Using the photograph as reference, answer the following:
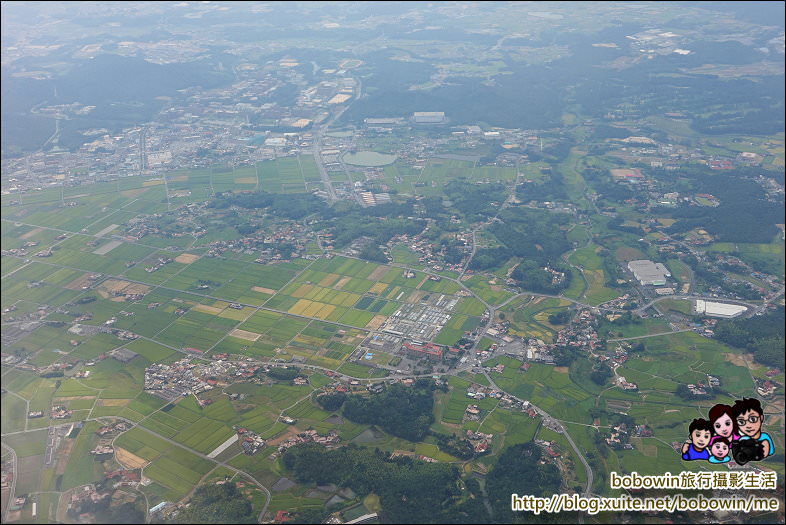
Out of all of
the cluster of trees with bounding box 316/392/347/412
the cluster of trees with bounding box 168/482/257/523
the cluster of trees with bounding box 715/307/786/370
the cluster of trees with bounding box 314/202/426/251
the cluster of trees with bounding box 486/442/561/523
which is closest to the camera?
the cluster of trees with bounding box 168/482/257/523

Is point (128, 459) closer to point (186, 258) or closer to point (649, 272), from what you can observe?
point (186, 258)

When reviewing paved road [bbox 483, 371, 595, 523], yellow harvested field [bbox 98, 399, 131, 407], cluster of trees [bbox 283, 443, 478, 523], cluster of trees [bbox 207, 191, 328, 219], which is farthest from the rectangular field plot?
paved road [bbox 483, 371, 595, 523]

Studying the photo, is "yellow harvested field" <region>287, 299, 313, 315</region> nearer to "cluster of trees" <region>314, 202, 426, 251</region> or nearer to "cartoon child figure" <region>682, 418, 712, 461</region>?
"cluster of trees" <region>314, 202, 426, 251</region>

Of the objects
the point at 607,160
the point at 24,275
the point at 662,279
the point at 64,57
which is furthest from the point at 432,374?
the point at 64,57

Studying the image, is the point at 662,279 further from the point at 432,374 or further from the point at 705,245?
the point at 432,374

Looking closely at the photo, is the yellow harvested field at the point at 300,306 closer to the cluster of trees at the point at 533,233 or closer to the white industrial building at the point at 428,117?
the cluster of trees at the point at 533,233

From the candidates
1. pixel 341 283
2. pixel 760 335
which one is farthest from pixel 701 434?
pixel 341 283
